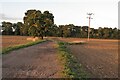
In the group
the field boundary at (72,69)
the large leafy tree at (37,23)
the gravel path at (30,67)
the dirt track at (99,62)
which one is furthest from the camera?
the large leafy tree at (37,23)

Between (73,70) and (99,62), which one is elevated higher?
(73,70)

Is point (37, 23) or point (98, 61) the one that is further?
point (37, 23)

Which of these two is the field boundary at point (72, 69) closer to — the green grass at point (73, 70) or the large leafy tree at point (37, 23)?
the green grass at point (73, 70)

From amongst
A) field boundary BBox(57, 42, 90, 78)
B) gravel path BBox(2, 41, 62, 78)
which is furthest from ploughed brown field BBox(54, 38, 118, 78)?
gravel path BBox(2, 41, 62, 78)

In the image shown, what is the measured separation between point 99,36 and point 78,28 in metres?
12.2

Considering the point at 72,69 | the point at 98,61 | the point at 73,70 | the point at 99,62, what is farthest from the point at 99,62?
the point at 73,70

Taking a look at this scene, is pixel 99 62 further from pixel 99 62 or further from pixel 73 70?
pixel 73 70

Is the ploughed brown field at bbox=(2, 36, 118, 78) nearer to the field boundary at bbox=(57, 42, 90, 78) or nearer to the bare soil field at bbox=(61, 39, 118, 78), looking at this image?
the bare soil field at bbox=(61, 39, 118, 78)

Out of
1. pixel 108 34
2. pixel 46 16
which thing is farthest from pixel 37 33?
pixel 108 34

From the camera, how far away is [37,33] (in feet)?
234

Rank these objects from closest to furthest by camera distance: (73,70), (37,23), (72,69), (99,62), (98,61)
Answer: (73,70) → (72,69) → (99,62) → (98,61) → (37,23)

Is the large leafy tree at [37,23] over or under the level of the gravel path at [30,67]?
over

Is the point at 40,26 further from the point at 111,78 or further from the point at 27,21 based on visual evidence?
the point at 111,78

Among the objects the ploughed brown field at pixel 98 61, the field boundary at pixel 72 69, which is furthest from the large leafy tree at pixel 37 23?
the field boundary at pixel 72 69
